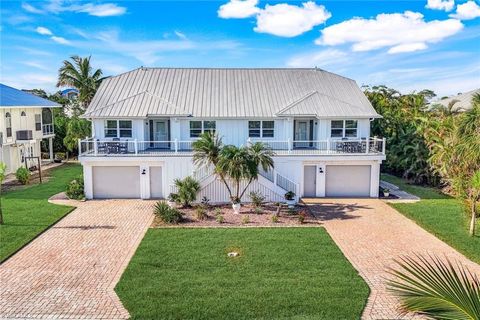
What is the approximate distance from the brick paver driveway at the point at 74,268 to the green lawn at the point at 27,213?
53 cm

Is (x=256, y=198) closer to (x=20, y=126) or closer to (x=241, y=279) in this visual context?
(x=241, y=279)

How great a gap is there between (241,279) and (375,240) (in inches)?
273

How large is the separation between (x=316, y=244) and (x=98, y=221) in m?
10.3

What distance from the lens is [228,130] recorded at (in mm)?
26391

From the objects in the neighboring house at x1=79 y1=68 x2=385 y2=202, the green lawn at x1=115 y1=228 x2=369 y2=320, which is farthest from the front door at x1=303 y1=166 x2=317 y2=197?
the green lawn at x1=115 y1=228 x2=369 y2=320

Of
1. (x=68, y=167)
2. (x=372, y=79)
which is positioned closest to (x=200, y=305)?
(x=68, y=167)

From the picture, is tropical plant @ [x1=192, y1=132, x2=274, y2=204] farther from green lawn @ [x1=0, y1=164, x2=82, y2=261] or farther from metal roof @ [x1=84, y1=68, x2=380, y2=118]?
green lawn @ [x1=0, y1=164, x2=82, y2=261]

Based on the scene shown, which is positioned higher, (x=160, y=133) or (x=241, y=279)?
(x=160, y=133)

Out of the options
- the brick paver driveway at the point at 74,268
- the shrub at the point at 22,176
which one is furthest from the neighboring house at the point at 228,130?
the shrub at the point at 22,176

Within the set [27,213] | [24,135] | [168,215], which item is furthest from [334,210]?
[24,135]

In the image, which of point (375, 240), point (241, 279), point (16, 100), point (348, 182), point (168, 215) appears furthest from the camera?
point (16, 100)

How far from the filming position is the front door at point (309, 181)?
81.5 ft

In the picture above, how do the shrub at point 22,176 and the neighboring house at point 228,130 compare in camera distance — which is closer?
the neighboring house at point 228,130

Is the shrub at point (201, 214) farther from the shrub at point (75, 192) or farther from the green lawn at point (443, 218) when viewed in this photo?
the green lawn at point (443, 218)
